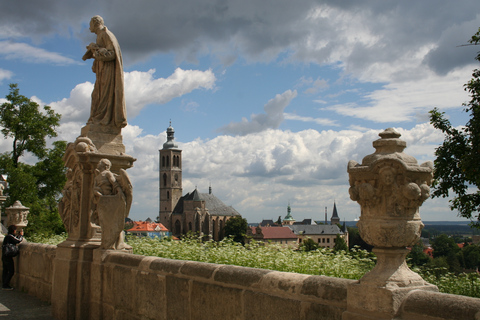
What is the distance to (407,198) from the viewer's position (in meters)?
2.83

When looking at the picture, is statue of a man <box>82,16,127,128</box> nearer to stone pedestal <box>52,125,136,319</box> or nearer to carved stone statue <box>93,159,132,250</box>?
stone pedestal <box>52,125,136,319</box>

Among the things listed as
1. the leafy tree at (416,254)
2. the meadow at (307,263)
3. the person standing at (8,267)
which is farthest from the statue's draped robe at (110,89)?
the leafy tree at (416,254)

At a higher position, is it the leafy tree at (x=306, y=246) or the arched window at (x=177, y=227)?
the arched window at (x=177, y=227)

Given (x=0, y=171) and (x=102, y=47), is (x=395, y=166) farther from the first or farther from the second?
(x=0, y=171)

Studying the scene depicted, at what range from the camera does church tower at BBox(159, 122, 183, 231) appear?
137 metres

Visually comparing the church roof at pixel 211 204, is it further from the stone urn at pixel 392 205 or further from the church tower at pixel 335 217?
the stone urn at pixel 392 205

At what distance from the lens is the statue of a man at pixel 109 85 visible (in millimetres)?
7137

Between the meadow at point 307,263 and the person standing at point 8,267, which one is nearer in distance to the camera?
the meadow at point 307,263

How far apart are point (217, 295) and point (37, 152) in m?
32.3

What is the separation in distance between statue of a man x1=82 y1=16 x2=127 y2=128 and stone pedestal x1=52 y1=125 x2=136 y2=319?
192 mm

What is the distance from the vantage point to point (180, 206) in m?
132

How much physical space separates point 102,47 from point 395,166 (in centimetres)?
553

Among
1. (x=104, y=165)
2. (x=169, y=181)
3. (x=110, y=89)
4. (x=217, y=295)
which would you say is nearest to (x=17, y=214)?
(x=110, y=89)

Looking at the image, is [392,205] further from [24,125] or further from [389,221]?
[24,125]
